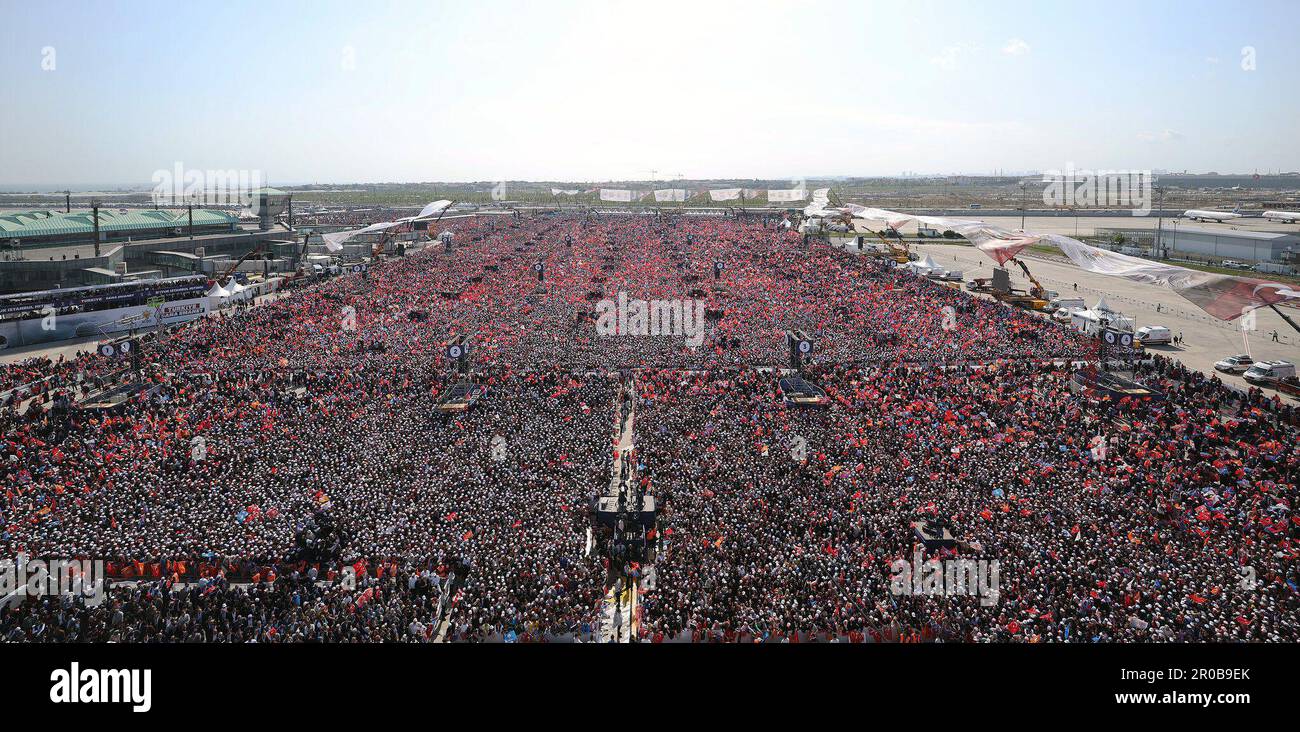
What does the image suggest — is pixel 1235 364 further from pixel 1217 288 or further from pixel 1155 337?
pixel 1217 288

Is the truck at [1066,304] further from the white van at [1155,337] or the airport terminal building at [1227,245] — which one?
the airport terminal building at [1227,245]

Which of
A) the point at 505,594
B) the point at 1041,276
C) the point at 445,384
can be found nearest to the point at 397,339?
the point at 445,384

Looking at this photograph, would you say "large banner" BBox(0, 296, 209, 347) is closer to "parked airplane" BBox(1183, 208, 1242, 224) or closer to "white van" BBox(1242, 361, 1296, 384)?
"white van" BBox(1242, 361, 1296, 384)

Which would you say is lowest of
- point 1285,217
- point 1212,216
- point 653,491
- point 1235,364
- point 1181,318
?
point 653,491

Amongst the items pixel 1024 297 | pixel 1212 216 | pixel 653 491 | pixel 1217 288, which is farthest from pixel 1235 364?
pixel 1212 216
